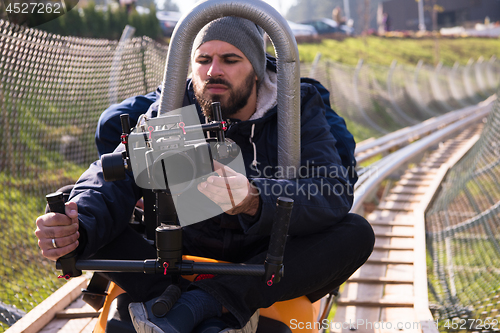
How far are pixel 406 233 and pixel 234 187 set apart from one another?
293 cm

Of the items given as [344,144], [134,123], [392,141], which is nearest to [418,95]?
[392,141]

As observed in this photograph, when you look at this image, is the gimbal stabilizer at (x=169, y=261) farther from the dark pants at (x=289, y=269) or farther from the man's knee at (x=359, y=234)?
the man's knee at (x=359, y=234)

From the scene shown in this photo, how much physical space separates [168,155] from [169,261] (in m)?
0.34

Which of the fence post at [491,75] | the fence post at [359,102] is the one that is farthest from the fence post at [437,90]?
the fence post at [491,75]

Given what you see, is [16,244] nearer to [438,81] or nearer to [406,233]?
[406,233]

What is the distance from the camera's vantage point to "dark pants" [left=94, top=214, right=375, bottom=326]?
1.72 m

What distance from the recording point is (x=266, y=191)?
1.73 meters

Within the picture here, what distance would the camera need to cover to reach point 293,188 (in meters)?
1.85

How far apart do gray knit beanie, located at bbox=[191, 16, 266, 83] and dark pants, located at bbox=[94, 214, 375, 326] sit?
836 millimetres

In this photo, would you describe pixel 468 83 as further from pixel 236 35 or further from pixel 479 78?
pixel 236 35

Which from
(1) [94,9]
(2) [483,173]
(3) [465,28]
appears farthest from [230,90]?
(3) [465,28]

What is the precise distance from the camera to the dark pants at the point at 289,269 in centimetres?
172

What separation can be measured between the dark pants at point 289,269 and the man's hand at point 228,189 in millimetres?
280

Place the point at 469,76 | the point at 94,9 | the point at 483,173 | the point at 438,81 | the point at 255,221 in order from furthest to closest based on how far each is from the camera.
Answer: the point at 469,76, the point at 438,81, the point at 94,9, the point at 483,173, the point at 255,221
